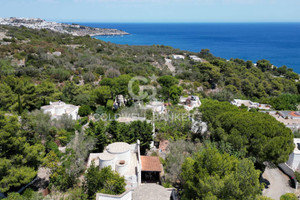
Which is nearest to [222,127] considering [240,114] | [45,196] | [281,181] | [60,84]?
[240,114]

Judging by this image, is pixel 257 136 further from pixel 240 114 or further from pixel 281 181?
pixel 281 181

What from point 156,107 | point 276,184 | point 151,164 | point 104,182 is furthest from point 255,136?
point 156,107

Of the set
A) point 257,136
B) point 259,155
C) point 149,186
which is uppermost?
point 257,136

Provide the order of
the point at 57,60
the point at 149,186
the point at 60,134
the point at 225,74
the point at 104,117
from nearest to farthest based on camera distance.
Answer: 1. the point at 149,186
2. the point at 60,134
3. the point at 104,117
4. the point at 57,60
5. the point at 225,74

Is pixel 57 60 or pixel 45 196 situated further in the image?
pixel 57 60

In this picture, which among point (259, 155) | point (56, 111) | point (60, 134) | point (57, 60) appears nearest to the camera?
point (259, 155)

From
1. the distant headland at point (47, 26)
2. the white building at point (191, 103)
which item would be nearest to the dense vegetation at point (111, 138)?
the white building at point (191, 103)

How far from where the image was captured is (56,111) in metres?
19.2

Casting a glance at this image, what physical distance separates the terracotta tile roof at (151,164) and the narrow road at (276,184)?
7.45m

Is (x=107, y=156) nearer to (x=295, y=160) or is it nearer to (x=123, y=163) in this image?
(x=123, y=163)

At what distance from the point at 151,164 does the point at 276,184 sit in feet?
30.3

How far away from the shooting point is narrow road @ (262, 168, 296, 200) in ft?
45.6

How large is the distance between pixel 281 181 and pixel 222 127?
5.73 m

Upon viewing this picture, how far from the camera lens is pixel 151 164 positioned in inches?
558
